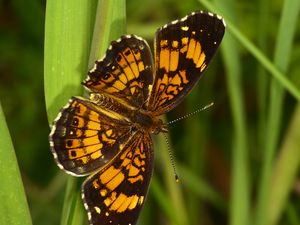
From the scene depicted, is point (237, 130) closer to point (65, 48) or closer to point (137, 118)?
point (137, 118)

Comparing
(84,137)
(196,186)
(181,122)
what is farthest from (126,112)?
(181,122)

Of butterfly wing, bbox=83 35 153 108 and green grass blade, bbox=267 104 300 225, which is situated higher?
butterfly wing, bbox=83 35 153 108

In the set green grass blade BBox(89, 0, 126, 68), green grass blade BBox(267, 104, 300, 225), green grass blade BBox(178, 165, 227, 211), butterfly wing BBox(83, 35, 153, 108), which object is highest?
green grass blade BBox(89, 0, 126, 68)

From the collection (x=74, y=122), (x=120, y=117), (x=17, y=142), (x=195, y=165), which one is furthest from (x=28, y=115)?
(x=74, y=122)

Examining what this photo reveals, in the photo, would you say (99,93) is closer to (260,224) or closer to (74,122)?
(74,122)

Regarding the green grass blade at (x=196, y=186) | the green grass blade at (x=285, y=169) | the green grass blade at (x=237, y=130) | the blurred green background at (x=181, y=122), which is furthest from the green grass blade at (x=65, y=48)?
the green grass blade at (x=196, y=186)

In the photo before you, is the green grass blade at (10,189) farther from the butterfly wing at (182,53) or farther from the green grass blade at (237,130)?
the green grass blade at (237,130)

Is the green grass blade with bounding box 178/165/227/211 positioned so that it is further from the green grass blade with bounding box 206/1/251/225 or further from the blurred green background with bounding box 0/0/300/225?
the green grass blade with bounding box 206/1/251/225

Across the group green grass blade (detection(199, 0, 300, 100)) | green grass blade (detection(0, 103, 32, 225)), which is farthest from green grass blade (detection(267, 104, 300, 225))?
green grass blade (detection(0, 103, 32, 225))
